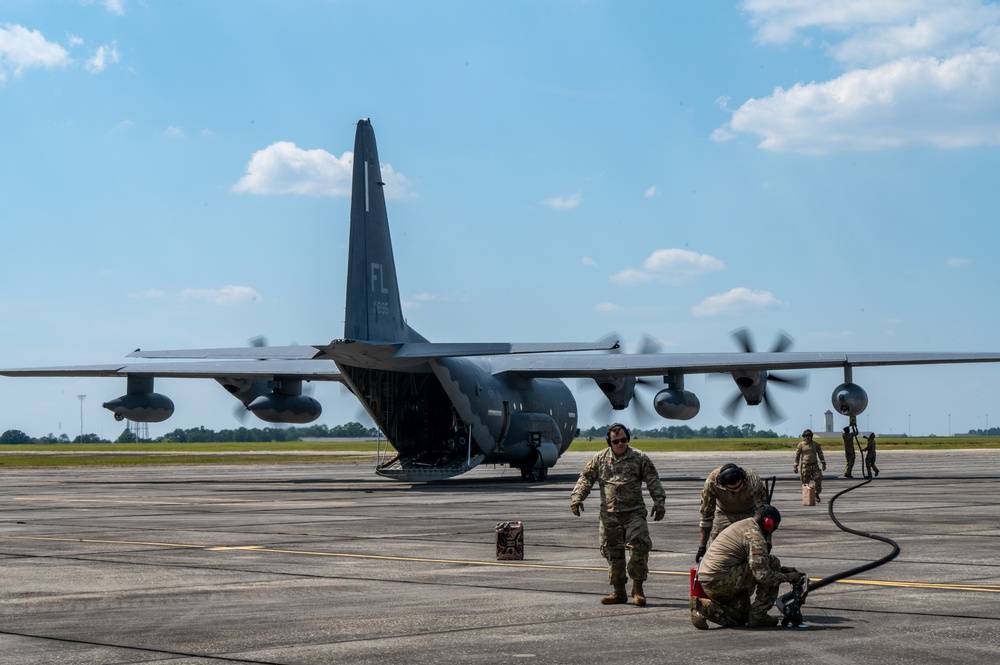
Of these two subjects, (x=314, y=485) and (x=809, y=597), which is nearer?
(x=809, y=597)

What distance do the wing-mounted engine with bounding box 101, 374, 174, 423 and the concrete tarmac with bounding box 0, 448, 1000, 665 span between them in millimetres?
13586

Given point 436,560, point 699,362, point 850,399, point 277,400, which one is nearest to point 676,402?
point 699,362

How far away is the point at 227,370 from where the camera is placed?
3784cm

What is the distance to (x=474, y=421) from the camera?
3666 cm

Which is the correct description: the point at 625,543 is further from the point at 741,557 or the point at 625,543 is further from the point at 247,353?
the point at 247,353

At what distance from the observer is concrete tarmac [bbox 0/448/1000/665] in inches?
364

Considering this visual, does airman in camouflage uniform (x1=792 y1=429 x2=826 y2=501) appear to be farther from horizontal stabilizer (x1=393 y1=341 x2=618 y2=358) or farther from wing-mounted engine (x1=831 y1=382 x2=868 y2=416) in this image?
wing-mounted engine (x1=831 y1=382 x2=868 y2=416)

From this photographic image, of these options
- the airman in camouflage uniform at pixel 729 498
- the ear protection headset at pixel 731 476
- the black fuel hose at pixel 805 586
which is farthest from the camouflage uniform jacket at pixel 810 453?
the ear protection headset at pixel 731 476

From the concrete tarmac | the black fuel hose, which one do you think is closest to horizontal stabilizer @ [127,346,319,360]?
the concrete tarmac

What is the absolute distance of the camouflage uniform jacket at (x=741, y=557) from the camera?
10.3 metres

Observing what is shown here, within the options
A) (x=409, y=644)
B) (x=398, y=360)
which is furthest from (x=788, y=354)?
(x=409, y=644)

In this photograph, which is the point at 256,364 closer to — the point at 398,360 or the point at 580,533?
the point at 398,360

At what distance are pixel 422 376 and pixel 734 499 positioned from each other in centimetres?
2662

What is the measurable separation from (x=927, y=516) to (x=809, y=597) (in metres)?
11.6
